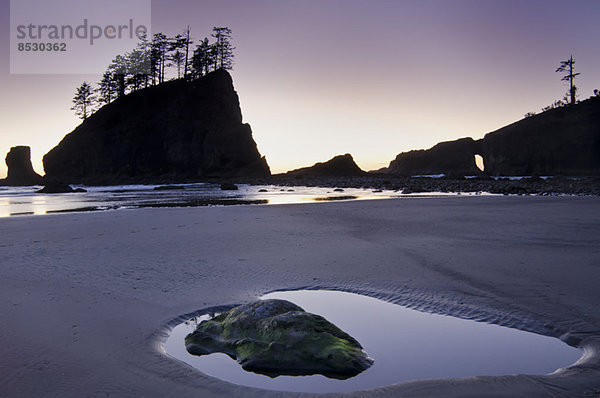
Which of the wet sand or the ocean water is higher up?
the ocean water

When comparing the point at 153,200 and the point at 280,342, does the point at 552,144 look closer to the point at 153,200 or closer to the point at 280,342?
the point at 153,200

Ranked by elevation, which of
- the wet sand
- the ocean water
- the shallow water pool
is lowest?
the shallow water pool

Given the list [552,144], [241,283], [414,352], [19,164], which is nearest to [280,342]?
[414,352]

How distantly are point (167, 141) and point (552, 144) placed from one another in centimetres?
5322

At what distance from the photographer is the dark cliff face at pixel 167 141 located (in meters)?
55.3

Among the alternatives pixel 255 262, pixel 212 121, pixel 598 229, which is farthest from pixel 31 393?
pixel 212 121

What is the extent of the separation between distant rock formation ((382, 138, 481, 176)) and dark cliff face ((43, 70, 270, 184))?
3812cm

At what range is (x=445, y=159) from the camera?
Answer: 82.4 meters

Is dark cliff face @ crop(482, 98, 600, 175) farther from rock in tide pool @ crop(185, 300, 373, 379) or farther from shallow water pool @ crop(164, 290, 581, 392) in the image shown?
rock in tide pool @ crop(185, 300, 373, 379)

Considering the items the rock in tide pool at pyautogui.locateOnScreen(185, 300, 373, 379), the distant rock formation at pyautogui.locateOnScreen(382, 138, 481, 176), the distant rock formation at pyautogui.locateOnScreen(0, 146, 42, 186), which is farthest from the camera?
the distant rock formation at pyautogui.locateOnScreen(382, 138, 481, 176)

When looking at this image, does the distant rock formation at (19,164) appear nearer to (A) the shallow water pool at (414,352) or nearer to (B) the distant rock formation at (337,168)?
(B) the distant rock formation at (337,168)

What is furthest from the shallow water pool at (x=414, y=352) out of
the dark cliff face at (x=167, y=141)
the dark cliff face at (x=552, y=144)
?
the dark cliff face at (x=167, y=141)

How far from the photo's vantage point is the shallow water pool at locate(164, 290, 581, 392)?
2395mm

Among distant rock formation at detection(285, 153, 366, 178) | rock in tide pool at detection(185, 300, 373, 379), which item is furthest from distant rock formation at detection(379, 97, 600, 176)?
rock in tide pool at detection(185, 300, 373, 379)
